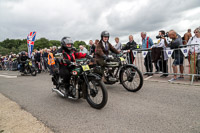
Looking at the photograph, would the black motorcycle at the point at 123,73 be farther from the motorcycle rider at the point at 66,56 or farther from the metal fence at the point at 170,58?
the metal fence at the point at 170,58

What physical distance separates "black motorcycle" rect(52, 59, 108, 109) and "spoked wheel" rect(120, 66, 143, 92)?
4.49 feet

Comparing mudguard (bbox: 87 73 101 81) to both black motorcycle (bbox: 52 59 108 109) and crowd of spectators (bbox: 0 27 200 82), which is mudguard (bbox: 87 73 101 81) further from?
crowd of spectators (bbox: 0 27 200 82)

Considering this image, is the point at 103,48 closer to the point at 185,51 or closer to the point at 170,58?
the point at 185,51

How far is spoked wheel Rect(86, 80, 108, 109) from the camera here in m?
3.06

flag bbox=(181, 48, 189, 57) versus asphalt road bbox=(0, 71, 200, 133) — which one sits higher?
flag bbox=(181, 48, 189, 57)

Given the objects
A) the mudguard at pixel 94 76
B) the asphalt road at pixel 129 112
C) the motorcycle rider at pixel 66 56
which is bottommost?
the asphalt road at pixel 129 112

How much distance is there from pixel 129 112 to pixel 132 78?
148 centimetres

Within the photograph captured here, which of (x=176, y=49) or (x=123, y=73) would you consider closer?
(x=123, y=73)

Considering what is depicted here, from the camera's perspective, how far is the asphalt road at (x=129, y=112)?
96.0 inches

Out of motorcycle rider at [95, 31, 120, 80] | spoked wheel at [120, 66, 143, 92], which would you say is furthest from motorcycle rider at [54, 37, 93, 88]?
spoked wheel at [120, 66, 143, 92]

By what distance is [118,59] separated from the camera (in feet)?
14.7

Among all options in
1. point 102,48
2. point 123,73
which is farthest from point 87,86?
point 102,48

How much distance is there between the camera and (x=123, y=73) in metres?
4.52

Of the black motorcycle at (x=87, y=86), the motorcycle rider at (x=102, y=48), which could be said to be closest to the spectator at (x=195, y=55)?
the motorcycle rider at (x=102, y=48)
